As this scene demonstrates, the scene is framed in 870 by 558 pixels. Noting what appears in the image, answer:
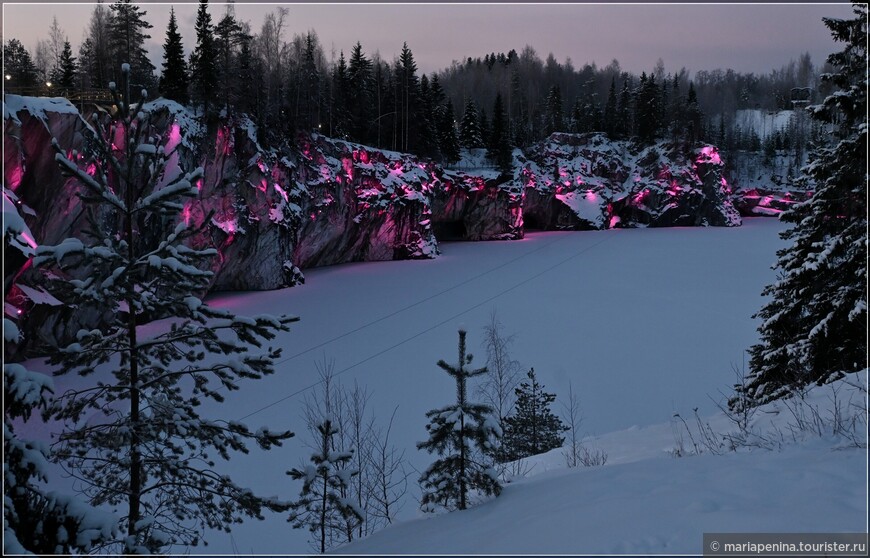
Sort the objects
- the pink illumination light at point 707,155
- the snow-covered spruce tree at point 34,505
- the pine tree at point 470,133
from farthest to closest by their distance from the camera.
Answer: the pine tree at point 470,133, the pink illumination light at point 707,155, the snow-covered spruce tree at point 34,505

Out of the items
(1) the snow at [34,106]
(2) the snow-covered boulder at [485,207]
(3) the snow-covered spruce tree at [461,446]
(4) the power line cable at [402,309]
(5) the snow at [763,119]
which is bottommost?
(4) the power line cable at [402,309]

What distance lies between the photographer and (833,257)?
7.99 meters

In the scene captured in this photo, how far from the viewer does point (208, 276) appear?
17.1 ft

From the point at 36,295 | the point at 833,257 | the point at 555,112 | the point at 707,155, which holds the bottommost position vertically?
the point at 36,295

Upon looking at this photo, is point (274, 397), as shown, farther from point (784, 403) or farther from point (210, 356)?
point (784, 403)

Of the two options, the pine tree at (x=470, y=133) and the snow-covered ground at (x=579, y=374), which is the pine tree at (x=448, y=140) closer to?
the pine tree at (x=470, y=133)

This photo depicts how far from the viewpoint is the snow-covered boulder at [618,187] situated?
52.4 m

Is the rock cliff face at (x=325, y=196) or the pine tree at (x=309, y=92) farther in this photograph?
the pine tree at (x=309, y=92)

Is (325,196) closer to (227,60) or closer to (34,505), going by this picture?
(227,60)

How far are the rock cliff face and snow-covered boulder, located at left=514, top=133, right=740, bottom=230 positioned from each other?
0.12m

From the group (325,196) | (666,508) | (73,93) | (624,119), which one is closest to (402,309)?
(325,196)

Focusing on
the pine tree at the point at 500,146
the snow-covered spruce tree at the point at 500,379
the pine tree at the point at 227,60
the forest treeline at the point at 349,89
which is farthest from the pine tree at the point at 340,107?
the snow-covered spruce tree at the point at 500,379

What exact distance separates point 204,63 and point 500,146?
30141mm

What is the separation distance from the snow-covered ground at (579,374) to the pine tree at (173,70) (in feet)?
37.1
